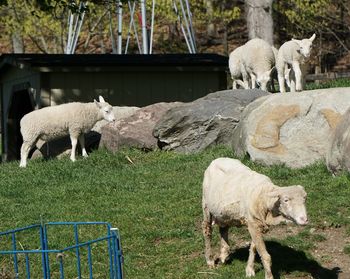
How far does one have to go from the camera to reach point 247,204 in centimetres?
807

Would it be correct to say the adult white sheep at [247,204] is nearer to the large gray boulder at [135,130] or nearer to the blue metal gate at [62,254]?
the blue metal gate at [62,254]

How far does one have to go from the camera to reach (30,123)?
18.1 m

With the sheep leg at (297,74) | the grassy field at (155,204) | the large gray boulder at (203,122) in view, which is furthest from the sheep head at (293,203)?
the sheep leg at (297,74)

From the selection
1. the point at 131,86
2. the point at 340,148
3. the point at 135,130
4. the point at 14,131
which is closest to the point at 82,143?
the point at 135,130

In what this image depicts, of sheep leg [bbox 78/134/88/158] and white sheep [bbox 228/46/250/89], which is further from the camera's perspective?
white sheep [bbox 228/46/250/89]

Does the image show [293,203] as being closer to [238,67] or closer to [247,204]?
[247,204]

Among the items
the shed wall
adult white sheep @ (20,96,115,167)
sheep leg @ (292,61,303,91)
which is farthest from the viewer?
the shed wall

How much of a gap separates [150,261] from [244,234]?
3.85 feet

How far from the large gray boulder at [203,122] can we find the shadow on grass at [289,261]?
6642 millimetres

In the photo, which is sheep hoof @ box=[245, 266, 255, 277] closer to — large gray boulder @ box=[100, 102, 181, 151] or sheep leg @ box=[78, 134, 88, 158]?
large gray boulder @ box=[100, 102, 181, 151]

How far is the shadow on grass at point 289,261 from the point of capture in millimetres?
8695

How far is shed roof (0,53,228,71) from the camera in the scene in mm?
20031

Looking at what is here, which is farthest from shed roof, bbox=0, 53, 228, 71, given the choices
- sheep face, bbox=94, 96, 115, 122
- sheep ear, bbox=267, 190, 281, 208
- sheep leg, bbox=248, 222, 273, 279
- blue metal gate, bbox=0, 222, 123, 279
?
sheep ear, bbox=267, 190, 281, 208

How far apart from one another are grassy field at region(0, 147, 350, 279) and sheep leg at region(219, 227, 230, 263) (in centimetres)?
14
